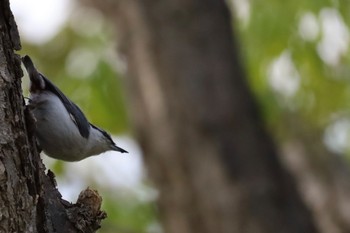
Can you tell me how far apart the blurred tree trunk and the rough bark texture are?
11.8 ft

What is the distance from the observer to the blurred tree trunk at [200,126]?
6.77m

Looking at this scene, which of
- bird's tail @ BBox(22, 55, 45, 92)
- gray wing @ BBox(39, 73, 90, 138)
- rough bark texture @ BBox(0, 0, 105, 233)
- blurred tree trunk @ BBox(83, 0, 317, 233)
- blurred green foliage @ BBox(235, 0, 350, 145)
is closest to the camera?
rough bark texture @ BBox(0, 0, 105, 233)

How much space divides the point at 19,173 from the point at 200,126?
4041mm

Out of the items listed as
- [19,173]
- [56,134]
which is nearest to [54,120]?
[56,134]

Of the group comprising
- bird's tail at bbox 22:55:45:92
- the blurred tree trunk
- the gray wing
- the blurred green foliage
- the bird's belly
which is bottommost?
the bird's belly

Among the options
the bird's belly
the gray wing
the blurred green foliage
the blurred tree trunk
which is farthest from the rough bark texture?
the blurred green foliage

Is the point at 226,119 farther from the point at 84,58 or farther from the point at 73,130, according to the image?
the point at 73,130

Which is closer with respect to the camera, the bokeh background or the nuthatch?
the nuthatch

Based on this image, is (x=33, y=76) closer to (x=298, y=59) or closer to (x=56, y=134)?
(x=56, y=134)

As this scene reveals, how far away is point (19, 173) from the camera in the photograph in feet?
9.59

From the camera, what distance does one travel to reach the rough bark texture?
288cm

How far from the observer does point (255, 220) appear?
6762mm

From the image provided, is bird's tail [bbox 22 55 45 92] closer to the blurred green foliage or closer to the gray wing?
the gray wing

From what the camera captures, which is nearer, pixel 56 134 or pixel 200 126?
pixel 56 134
